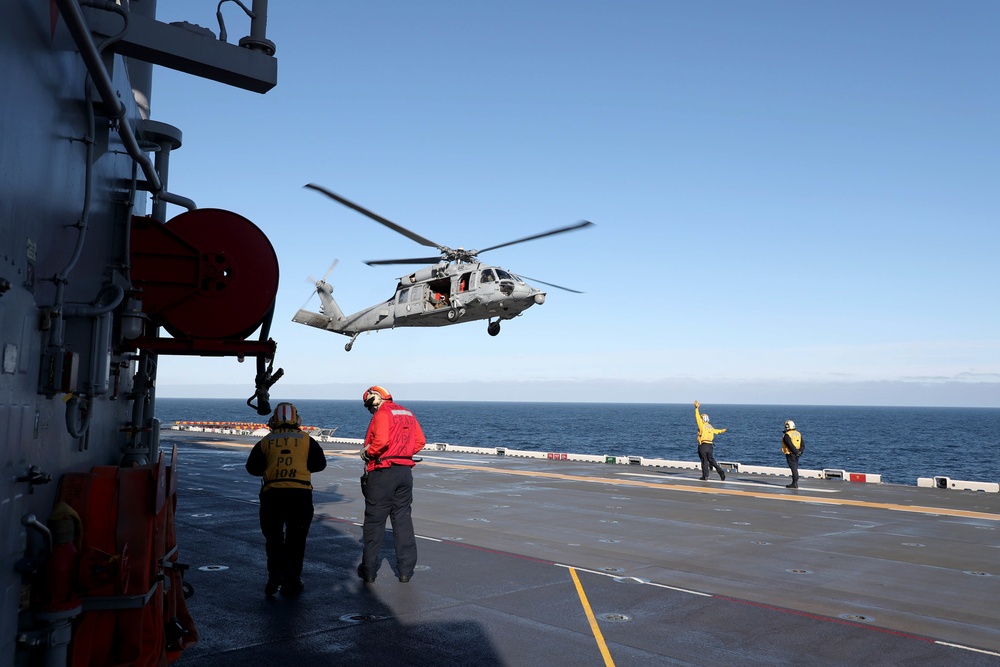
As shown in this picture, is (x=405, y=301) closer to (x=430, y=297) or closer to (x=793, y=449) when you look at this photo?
(x=430, y=297)

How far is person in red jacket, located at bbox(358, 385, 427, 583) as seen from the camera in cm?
856

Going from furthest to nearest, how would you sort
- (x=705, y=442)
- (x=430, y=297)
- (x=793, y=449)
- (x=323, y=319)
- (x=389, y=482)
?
(x=323, y=319) < (x=430, y=297) < (x=705, y=442) < (x=793, y=449) < (x=389, y=482)

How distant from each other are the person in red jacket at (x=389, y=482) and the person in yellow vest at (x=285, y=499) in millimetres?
761

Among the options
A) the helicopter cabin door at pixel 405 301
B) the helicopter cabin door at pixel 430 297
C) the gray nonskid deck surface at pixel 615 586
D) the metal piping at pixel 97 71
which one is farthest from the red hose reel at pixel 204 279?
the helicopter cabin door at pixel 405 301

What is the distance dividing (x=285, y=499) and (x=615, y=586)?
3.86m

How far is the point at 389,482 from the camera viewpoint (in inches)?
345

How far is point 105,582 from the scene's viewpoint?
429 cm

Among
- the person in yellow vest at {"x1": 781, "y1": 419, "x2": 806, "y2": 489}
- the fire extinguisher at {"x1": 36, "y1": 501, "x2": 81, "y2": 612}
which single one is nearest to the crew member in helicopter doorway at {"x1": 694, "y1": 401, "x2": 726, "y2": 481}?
the person in yellow vest at {"x1": 781, "y1": 419, "x2": 806, "y2": 489}

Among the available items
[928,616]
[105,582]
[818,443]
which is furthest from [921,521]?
[818,443]

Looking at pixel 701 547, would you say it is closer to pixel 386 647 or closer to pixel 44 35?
pixel 386 647

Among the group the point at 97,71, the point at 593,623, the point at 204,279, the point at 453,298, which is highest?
the point at 453,298

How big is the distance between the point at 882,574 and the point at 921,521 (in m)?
5.57

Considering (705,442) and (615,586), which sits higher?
(705,442)

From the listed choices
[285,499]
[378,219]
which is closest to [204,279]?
[285,499]
